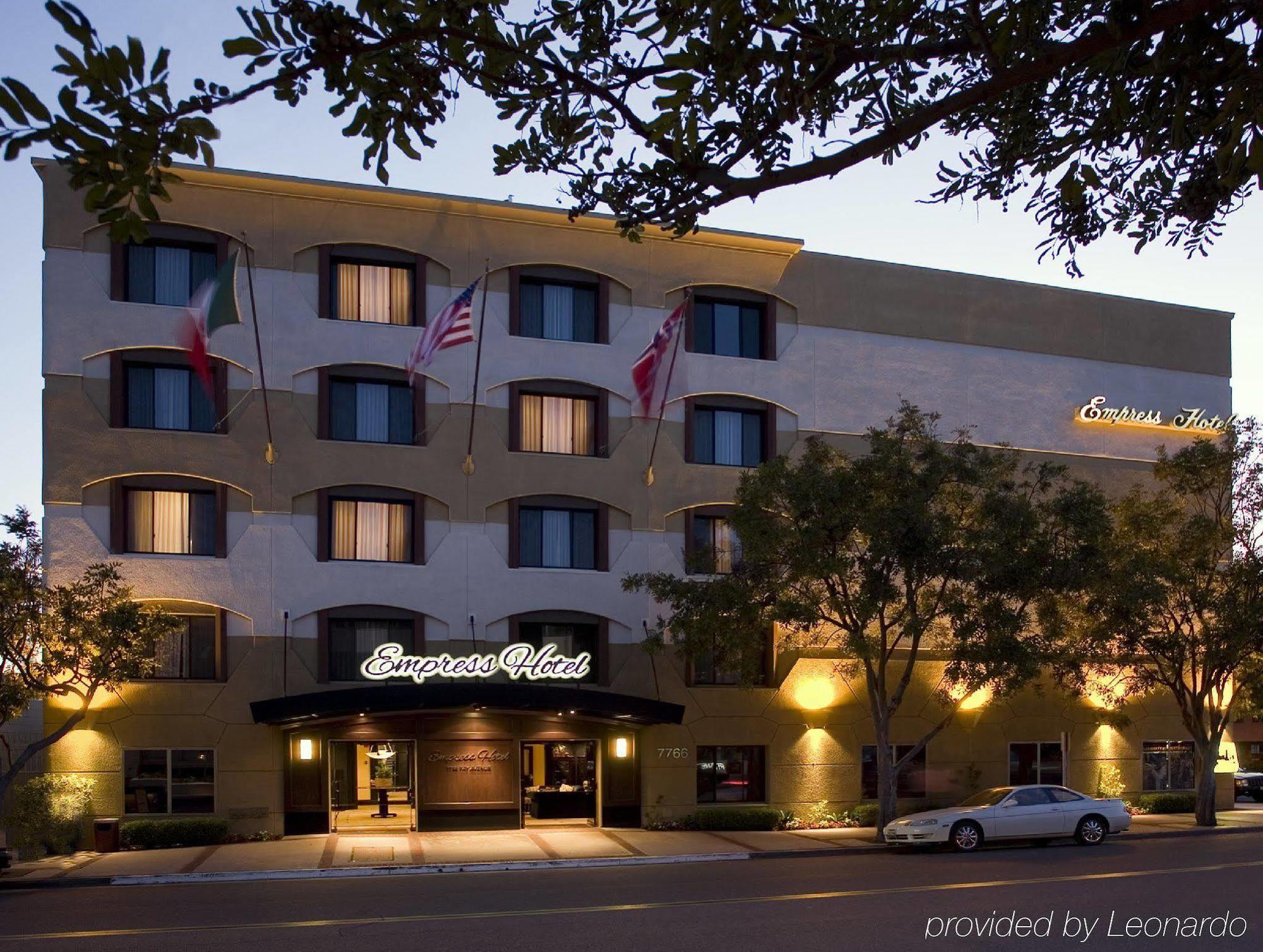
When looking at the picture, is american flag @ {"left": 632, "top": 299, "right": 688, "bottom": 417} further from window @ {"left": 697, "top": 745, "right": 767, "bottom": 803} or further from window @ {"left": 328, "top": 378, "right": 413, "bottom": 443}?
window @ {"left": 697, "top": 745, "right": 767, "bottom": 803}

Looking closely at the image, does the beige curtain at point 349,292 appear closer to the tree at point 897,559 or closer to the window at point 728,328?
the window at point 728,328

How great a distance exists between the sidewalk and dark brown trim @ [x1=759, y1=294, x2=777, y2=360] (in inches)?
475

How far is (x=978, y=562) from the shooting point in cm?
2767

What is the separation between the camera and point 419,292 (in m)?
31.5

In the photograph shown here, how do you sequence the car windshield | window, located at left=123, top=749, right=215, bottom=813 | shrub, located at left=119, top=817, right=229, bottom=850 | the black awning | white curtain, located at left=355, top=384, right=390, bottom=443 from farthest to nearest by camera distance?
white curtain, located at left=355, top=384, right=390, bottom=443 → window, located at left=123, top=749, right=215, bottom=813 → the black awning → shrub, located at left=119, top=817, right=229, bottom=850 → the car windshield

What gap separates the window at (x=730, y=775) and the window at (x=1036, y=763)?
7485 millimetres

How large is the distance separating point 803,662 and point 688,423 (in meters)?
6.75

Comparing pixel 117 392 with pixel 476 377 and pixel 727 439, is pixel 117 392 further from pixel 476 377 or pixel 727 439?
pixel 727 439

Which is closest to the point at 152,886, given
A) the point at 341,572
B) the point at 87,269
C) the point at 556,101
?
the point at 341,572

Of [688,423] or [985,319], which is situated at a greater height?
[985,319]

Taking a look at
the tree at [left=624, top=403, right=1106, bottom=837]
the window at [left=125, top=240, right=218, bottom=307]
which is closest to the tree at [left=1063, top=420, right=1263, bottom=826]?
the tree at [left=624, top=403, right=1106, bottom=837]

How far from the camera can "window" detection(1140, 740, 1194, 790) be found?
37.5m

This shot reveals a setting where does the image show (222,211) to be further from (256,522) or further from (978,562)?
(978,562)

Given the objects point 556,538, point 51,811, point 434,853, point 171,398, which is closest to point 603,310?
point 556,538
